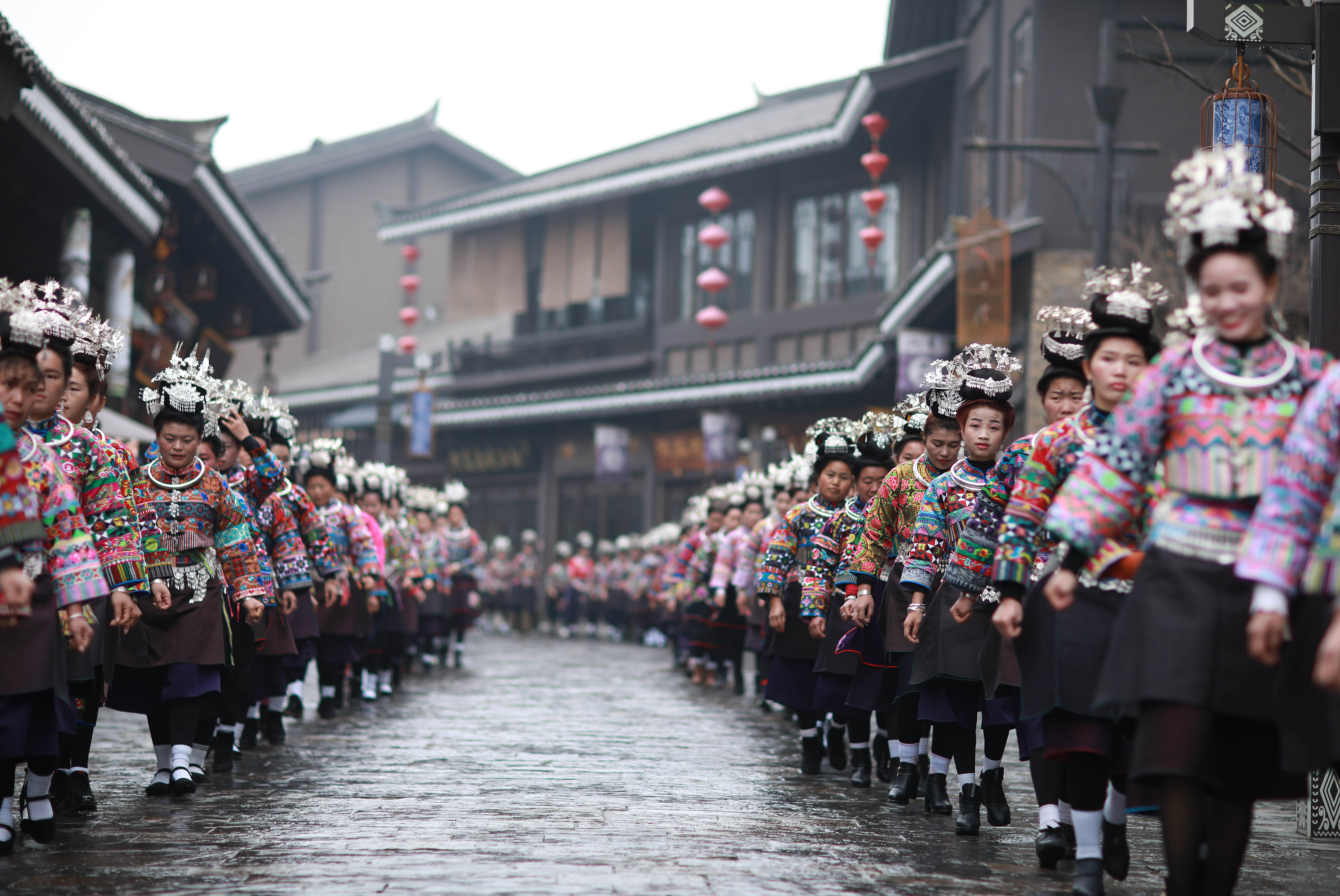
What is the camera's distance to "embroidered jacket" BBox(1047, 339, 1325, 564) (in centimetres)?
414

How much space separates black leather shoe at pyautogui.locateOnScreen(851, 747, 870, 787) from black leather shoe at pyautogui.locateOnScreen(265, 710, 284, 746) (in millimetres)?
3776

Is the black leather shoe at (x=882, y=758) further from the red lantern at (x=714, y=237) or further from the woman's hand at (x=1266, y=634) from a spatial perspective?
the red lantern at (x=714, y=237)

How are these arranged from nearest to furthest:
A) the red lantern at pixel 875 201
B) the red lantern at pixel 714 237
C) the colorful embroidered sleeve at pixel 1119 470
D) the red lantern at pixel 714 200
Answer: the colorful embroidered sleeve at pixel 1119 470 < the red lantern at pixel 875 201 < the red lantern at pixel 714 237 < the red lantern at pixel 714 200

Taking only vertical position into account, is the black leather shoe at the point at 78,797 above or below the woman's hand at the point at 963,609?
below

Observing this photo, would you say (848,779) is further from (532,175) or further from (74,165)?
(532,175)

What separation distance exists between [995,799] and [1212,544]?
2.95 meters

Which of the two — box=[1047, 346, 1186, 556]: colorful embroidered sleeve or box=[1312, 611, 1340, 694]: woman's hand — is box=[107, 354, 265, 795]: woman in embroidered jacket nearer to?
box=[1047, 346, 1186, 556]: colorful embroidered sleeve

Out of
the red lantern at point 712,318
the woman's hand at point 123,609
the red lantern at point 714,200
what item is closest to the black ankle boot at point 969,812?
the woman's hand at point 123,609

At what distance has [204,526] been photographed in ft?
24.7

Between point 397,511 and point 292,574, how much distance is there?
672cm

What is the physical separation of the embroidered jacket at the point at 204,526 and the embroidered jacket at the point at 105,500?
35.6 inches

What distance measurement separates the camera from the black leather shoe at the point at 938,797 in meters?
7.15

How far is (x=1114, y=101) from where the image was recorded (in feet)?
47.6

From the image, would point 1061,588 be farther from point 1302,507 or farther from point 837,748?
point 837,748
